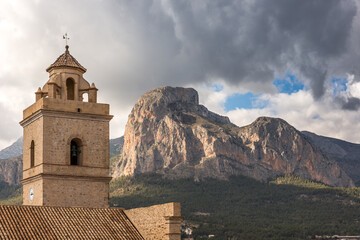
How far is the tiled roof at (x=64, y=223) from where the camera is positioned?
2913 cm

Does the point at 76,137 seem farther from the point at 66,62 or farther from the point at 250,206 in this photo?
the point at 250,206

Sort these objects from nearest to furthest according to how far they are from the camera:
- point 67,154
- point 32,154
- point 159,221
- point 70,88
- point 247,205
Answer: point 159,221 → point 67,154 → point 32,154 → point 70,88 → point 247,205

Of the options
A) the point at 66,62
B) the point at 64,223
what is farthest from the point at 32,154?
the point at 64,223

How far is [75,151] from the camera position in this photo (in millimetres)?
35562

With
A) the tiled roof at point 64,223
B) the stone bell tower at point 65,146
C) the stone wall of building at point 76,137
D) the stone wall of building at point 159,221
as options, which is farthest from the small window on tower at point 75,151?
the stone wall of building at point 159,221

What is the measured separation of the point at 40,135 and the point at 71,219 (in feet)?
18.2

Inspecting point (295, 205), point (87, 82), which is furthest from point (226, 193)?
point (87, 82)

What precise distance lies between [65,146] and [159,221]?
736 cm

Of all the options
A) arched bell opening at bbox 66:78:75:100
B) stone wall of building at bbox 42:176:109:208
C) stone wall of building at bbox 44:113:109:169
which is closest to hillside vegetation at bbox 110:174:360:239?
arched bell opening at bbox 66:78:75:100

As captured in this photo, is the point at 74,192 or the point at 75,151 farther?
the point at 75,151

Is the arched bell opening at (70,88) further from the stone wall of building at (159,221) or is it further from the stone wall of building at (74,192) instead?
the stone wall of building at (159,221)

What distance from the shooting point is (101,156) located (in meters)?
35.7

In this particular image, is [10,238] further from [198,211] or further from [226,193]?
[226,193]

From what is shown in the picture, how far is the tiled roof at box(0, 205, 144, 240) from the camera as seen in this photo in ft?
95.6
